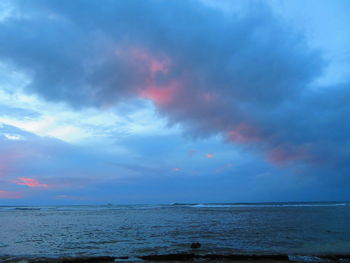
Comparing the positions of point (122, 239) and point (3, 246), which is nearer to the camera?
point (3, 246)

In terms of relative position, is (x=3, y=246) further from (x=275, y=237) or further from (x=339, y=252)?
(x=339, y=252)

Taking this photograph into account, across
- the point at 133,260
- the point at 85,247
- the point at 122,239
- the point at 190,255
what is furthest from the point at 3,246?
the point at 190,255

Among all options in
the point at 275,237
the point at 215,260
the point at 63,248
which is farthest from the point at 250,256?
the point at 63,248

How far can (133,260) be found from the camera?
50.9 feet

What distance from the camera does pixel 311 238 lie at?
926 inches

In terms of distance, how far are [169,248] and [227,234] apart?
8.99m

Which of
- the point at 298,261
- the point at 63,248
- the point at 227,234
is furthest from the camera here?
the point at 227,234

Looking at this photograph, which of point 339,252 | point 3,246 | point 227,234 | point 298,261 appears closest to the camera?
point 298,261

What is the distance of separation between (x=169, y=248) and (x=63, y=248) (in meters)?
8.15

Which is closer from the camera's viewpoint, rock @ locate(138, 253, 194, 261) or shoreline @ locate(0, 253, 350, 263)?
shoreline @ locate(0, 253, 350, 263)

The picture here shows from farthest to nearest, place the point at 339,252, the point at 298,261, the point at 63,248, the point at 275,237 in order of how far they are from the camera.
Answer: the point at 275,237
the point at 63,248
the point at 339,252
the point at 298,261

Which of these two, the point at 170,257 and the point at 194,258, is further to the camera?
the point at 170,257

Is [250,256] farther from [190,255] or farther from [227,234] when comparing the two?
[227,234]

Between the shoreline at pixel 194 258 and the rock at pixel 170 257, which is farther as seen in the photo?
the rock at pixel 170 257
